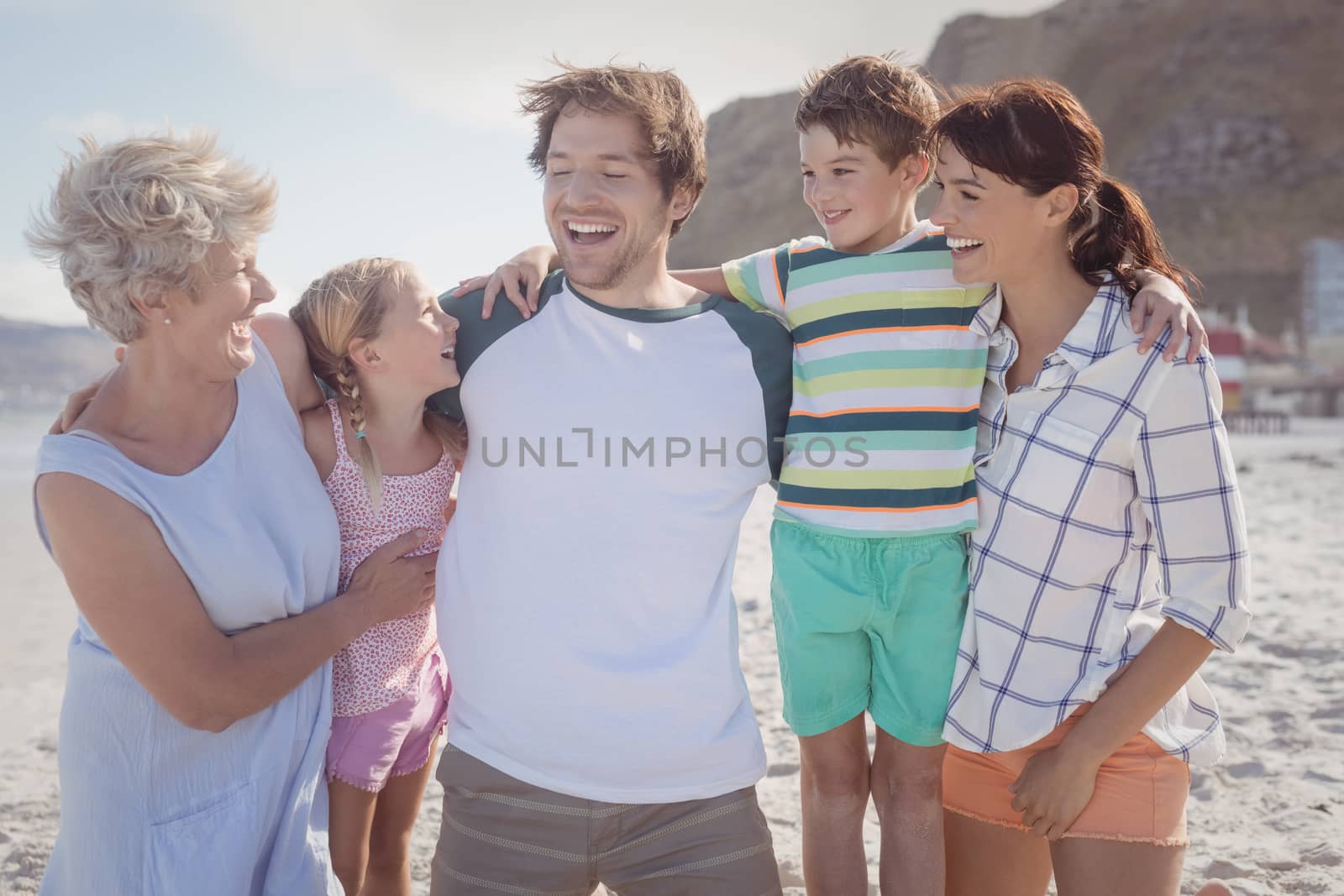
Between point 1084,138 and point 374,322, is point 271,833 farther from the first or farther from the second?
point 1084,138

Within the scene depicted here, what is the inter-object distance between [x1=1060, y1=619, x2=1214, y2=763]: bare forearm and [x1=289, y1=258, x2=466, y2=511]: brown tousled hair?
1699 millimetres

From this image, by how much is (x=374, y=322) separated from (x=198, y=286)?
19.9 inches

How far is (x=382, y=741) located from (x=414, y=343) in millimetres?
1021

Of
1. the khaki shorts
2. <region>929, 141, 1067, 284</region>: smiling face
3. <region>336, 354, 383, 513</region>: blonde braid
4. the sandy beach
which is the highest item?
<region>929, 141, 1067, 284</region>: smiling face

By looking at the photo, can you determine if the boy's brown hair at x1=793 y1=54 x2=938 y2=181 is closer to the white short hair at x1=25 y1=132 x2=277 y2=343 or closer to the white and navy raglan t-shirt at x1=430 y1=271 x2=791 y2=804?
the white and navy raglan t-shirt at x1=430 y1=271 x2=791 y2=804

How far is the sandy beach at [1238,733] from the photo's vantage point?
3545mm

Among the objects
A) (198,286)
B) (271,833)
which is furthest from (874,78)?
(271,833)

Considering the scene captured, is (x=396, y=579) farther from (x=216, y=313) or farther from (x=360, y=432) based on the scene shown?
(x=216, y=313)

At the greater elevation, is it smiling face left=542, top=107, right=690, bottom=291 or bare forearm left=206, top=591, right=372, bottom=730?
smiling face left=542, top=107, right=690, bottom=291

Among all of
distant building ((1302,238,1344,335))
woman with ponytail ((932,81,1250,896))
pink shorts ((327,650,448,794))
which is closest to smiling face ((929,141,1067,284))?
woman with ponytail ((932,81,1250,896))

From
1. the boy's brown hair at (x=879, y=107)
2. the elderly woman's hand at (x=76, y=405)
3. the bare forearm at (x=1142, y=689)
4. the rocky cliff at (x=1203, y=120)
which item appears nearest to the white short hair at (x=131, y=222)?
the elderly woman's hand at (x=76, y=405)

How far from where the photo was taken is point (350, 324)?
8.27 feet

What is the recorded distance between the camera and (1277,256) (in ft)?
157

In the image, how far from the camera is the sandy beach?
3.54 metres
